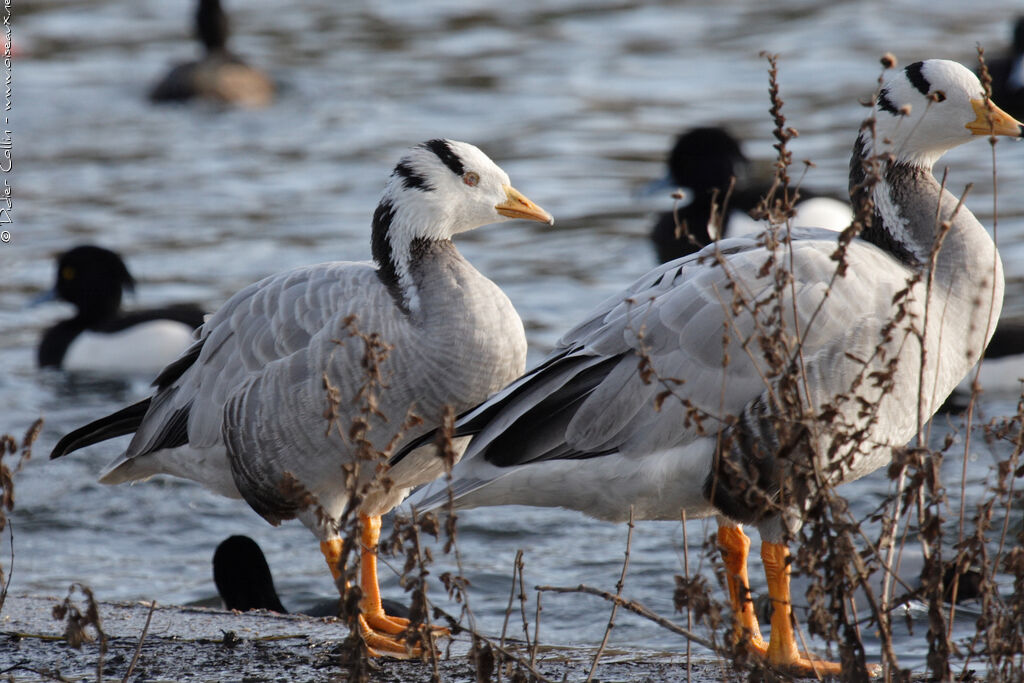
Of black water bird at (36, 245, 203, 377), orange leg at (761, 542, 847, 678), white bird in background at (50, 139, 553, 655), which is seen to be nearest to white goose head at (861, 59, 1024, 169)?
white bird in background at (50, 139, 553, 655)

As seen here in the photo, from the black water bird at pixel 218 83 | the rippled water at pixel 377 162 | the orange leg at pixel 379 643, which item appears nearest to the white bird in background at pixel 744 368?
the orange leg at pixel 379 643

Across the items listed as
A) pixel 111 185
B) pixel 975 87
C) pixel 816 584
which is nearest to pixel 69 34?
pixel 111 185

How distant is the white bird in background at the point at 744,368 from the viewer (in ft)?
16.0

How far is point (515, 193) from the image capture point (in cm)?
585

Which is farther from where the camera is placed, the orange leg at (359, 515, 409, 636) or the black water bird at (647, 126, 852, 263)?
the black water bird at (647, 126, 852, 263)

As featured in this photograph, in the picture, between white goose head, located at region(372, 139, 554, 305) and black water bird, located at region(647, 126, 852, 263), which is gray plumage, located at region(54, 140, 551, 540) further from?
black water bird, located at region(647, 126, 852, 263)

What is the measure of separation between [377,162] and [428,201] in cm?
1033

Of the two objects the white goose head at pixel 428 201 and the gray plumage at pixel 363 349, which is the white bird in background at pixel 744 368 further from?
the white goose head at pixel 428 201

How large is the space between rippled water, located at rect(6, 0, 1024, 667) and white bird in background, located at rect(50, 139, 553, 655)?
5.57ft

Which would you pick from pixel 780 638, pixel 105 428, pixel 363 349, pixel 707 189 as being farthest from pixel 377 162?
pixel 780 638

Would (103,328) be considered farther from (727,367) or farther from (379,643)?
(727,367)

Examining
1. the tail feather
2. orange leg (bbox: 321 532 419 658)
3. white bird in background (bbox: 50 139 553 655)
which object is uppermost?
white bird in background (bbox: 50 139 553 655)

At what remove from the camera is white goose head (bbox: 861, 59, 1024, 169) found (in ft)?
17.6

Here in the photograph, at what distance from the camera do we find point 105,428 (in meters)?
6.38
